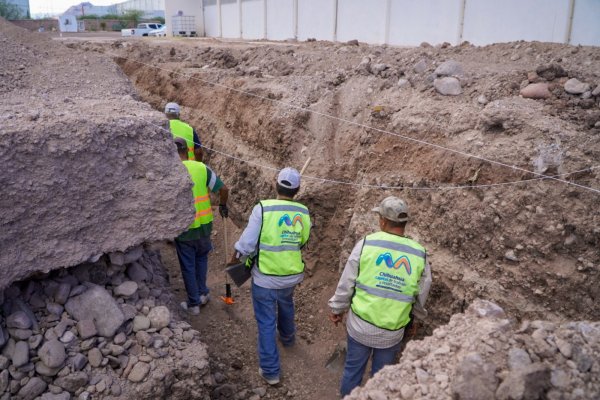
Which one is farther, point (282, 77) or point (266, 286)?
point (282, 77)

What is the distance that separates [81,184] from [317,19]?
14.0m

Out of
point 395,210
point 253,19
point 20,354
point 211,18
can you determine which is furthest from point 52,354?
point 211,18

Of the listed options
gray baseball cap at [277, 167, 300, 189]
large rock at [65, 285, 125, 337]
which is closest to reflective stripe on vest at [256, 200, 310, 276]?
gray baseball cap at [277, 167, 300, 189]

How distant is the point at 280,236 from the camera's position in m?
4.17

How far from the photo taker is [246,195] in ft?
23.7

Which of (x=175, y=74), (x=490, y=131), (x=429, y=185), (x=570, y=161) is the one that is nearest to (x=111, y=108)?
(x=429, y=185)

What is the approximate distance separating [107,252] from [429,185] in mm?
3085

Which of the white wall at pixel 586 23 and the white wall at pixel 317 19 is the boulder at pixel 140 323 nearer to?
the white wall at pixel 586 23

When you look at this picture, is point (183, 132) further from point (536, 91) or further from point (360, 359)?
point (536, 91)

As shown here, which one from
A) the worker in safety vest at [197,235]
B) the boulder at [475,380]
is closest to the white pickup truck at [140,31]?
the worker in safety vest at [197,235]

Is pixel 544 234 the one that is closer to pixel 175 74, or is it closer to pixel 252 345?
pixel 252 345

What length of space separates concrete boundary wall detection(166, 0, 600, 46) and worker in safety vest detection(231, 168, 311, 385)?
6.86 m

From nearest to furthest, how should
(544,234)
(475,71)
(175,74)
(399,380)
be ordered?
1. (399,380)
2. (544,234)
3. (475,71)
4. (175,74)

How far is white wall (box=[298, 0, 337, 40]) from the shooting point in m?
15.3
